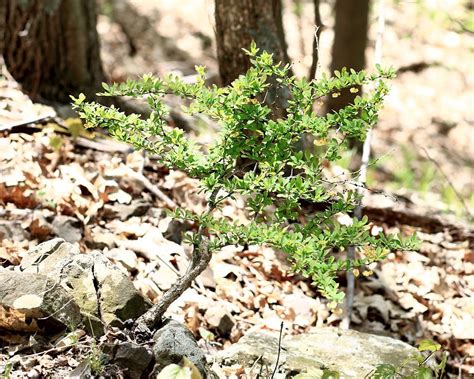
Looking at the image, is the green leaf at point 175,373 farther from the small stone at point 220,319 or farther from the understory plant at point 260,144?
the small stone at point 220,319

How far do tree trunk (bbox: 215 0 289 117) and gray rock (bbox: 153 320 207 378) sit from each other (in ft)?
6.53

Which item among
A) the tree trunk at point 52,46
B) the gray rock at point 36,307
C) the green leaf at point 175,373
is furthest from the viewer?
the tree trunk at point 52,46

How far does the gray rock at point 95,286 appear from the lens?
10.1 feet

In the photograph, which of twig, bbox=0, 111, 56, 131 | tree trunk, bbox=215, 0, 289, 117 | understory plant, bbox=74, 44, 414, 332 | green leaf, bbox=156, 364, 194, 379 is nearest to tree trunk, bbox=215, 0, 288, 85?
Result: tree trunk, bbox=215, 0, 289, 117

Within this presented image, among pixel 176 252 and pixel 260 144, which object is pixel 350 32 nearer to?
pixel 176 252

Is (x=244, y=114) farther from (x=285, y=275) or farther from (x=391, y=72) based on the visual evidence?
(x=285, y=275)

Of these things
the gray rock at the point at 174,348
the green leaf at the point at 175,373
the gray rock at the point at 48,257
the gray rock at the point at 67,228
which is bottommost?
the gray rock at the point at 174,348

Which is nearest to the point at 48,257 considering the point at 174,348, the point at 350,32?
the point at 174,348

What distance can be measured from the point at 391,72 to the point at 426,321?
2181mm

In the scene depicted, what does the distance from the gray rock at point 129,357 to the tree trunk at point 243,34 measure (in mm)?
2156

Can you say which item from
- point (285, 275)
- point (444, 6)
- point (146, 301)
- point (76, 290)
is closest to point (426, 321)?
point (285, 275)

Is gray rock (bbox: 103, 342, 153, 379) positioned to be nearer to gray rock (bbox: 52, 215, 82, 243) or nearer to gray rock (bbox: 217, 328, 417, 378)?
gray rock (bbox: 217, 328, 417, 378)

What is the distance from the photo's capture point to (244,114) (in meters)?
2.87

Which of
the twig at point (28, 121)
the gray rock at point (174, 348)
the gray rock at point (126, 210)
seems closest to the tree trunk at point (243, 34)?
the gray rock at point (126, 210)
